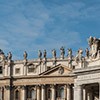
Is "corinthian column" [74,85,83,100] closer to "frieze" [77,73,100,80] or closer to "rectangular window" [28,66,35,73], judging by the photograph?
"frieze" [77,73,100,80]

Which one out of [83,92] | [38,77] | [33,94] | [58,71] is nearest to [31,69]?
[38,77]

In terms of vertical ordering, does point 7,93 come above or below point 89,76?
above

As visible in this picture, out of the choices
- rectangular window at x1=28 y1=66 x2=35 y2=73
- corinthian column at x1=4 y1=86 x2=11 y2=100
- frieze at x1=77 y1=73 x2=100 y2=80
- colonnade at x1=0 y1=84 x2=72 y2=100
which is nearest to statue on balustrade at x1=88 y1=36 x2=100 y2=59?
frieze at x1=77 y1=73 x2=100 y2=80

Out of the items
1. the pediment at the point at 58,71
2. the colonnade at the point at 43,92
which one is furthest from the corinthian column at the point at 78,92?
the pediment at the point at 58,71

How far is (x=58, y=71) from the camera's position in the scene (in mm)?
102375

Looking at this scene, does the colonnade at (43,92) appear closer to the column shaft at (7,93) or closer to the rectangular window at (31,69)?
the column shaft at (7,93)

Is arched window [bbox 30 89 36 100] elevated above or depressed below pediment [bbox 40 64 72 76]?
below

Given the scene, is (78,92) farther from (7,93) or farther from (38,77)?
(7,93)

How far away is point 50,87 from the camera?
338ft

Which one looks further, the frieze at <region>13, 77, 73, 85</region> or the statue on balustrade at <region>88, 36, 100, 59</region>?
the frieze at <region>13, 77, 73, 85</region>

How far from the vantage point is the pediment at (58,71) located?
10175cm

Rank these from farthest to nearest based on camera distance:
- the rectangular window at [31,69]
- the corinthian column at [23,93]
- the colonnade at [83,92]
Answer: the rectangular window at [31,69], the corinthian column at [23,93], the colonnade at [83,92]

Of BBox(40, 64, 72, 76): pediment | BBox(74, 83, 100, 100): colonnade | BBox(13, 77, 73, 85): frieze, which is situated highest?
BBox(40, 64, 72, 76): pediment

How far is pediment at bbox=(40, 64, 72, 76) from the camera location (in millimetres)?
101750
